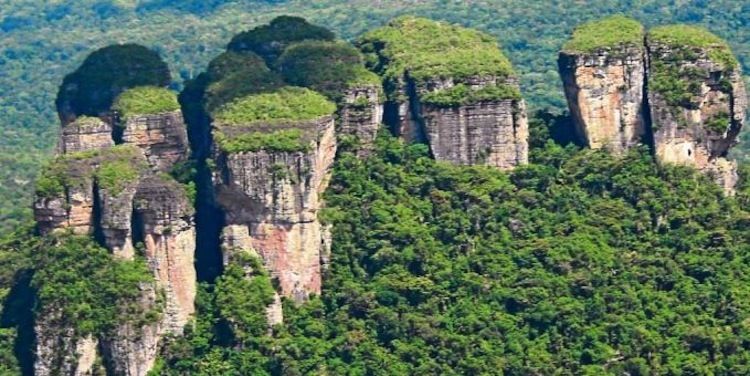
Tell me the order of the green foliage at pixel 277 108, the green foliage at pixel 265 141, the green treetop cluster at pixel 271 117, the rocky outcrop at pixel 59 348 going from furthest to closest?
the green foliage at pixel 277 108 < the green treetop cluster at pixel 271 117 < the green foliage at pixel 265 141 < the rocky outcrop at pixel 59 348

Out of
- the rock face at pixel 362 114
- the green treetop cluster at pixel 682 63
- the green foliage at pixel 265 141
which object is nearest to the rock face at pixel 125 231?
the green foliage at pixel 265 141

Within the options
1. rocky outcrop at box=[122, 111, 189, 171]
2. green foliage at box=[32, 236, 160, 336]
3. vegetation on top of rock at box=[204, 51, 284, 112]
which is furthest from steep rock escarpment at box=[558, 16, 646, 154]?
green foliage at box=[32, 236, 160, 336]

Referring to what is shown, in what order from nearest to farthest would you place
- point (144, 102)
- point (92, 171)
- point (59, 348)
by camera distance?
point (59, 348)
point (92, 171)
point (144, 102)

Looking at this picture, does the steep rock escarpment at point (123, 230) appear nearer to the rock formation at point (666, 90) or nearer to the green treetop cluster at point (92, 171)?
the green treetop cluster at point (92, 171)

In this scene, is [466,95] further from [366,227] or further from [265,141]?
[265,141]

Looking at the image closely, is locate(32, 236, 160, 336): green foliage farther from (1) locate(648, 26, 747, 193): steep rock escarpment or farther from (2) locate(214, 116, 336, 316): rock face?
(1) locate(648, 26, 747, 193): steep rock escarpment

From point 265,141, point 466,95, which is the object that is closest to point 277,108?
point 265,141

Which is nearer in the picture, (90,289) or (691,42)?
(90,289)
